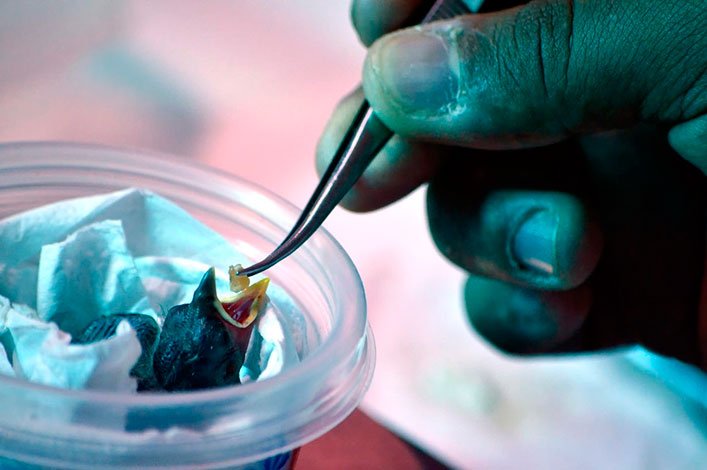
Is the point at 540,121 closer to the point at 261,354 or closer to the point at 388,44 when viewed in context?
the point at 388,44

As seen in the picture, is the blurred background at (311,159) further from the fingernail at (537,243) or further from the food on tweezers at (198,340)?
the food on tweezers at (198,340)

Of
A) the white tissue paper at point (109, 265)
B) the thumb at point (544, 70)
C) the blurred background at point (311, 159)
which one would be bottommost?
the blurred background at point (311, 159)

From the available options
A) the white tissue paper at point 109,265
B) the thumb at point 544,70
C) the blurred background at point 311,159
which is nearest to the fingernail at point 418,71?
the thumb at point 544,70

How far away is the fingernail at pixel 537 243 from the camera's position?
0.57 meters

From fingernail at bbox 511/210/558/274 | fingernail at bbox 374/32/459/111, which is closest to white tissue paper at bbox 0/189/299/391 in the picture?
fingernail at bbox 374/32/459/111

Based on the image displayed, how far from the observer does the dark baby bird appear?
1.15ft

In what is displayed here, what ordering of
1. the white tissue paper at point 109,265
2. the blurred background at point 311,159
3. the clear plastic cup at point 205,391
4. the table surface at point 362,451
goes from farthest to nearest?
1. the blurred background at point 311,159
2. the table surface at point 362,451
3. the white tissue paper at point 109,265
4. the clear plastic cup at point 205,391

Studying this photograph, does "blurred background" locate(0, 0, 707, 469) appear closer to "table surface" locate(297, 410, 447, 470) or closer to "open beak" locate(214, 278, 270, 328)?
"table surface" locate(297, 410, 447, 470)

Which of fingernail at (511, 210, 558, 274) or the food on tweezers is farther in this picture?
fingernail at (511, 210, 558, 274)

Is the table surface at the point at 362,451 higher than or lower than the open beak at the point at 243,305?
lower

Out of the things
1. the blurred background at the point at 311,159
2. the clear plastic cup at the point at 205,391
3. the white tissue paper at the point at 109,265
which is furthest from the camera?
the blurred background at the point at 311,159

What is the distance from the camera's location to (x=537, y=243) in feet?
1.90

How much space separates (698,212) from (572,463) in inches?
9.1

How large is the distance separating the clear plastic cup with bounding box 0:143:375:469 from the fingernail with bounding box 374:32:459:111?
9 cm
